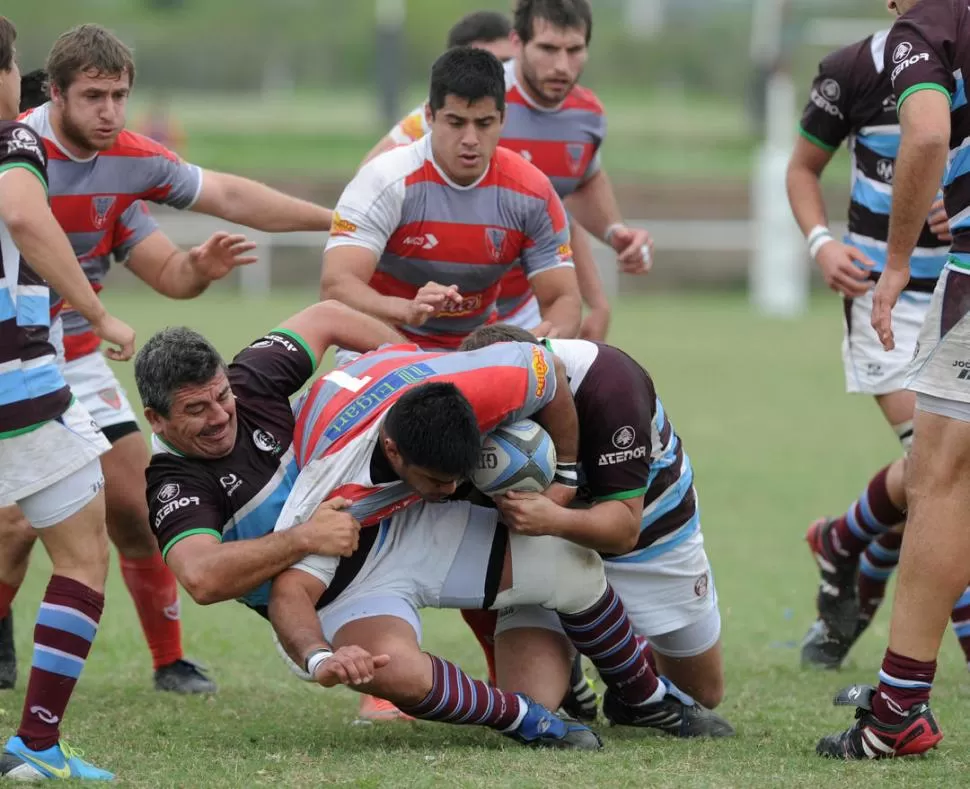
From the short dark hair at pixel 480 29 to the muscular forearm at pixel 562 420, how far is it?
3.22m

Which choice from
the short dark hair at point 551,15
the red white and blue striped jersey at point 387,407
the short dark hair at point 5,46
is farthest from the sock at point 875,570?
the short dark hair at point 5,46

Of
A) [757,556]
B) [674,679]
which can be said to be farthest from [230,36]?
[674,679]

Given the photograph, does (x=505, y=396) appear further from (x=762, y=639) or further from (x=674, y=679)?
(x=762, y=639)

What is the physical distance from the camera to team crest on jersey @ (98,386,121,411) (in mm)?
5895

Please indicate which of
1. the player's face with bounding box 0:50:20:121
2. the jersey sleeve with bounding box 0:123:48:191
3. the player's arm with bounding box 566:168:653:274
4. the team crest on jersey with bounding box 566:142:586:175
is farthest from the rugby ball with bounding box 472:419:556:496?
the team crest on jersey with bounding box 566:142:586:175

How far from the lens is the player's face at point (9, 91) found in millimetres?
4445

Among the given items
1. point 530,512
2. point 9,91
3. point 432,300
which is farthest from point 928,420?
point 9,91

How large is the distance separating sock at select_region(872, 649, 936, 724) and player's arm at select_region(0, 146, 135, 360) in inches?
95.5

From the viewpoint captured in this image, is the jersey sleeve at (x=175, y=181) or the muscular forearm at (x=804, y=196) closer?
the jersey sleeve at (x=175, y=181)

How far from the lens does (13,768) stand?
4176 mm

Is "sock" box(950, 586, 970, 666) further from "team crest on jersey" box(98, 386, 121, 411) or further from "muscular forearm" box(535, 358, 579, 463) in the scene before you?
"team crest on jersey" box(98, 386, 121, 411)

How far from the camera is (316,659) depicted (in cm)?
427

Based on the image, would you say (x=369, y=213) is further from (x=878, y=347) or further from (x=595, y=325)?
(x=878, y=347)

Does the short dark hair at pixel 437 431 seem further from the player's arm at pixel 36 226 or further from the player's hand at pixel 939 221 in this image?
the player's hand at pixel 939 221
